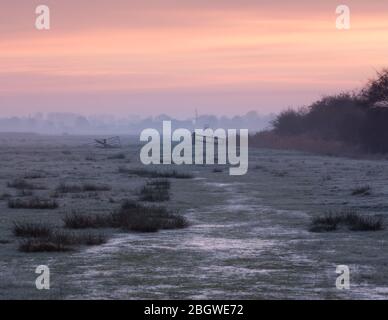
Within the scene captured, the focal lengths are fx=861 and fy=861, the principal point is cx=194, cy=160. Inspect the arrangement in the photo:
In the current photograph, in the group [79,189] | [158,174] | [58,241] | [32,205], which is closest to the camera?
[58,241]

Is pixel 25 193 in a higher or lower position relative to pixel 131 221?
higher

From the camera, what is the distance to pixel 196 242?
64.3 ft

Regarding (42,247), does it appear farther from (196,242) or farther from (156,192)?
(156,192)

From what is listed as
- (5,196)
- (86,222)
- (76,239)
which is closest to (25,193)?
(5,196)

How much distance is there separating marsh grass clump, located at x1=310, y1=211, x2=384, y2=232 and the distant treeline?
147ft

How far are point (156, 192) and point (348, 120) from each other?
54.1m

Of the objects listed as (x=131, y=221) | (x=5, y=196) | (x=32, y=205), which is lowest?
(x=131, y=221)

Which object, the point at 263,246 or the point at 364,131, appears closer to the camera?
the point at 263,246

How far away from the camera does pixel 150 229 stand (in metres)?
21.7

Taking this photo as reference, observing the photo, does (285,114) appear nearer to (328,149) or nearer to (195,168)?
(328,149)

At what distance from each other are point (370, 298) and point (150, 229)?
9.71 meters

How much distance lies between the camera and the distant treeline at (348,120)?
6931 cm

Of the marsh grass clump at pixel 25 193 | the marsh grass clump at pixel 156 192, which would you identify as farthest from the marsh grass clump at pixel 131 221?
the marsh grass clump at pixel 25 193

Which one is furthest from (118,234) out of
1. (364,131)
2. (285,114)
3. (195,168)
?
(285,114)
